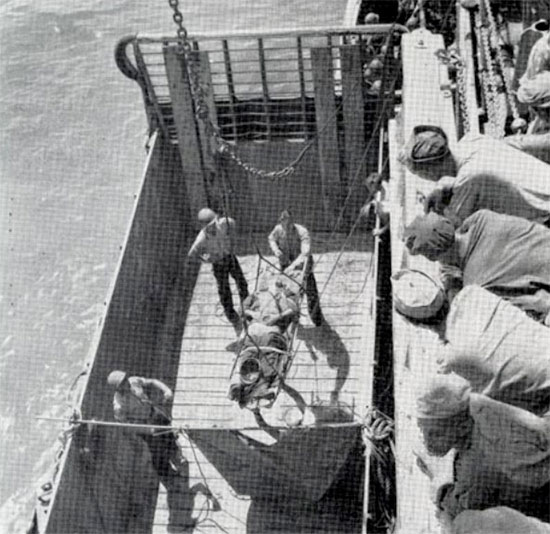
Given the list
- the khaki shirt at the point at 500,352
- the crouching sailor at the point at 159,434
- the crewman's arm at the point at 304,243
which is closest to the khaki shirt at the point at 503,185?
the khaki shirt at the point at 500,352

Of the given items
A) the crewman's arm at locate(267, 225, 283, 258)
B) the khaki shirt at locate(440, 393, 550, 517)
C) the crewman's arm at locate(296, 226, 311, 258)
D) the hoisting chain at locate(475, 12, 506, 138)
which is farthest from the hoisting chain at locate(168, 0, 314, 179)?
the khaki shirt at locate(440, 393, 550, 517)

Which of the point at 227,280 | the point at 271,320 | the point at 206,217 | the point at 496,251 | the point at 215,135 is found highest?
the point at 496,251

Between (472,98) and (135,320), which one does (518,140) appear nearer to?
(472,98)

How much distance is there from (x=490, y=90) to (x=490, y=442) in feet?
18.9

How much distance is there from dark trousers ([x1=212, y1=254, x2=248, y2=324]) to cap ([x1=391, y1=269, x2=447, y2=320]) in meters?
3.63

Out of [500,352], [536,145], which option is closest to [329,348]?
[536,145]

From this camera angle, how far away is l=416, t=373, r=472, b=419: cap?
3615 mm

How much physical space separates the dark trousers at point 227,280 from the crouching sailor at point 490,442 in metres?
5.29

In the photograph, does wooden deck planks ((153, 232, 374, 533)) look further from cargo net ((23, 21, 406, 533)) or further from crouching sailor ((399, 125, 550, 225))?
crouching sailor ((399, 125, 550, 225))

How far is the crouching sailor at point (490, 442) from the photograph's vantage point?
11.6 feet

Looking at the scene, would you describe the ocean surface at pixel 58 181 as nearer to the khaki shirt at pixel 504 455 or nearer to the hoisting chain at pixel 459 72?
the hoisting chain at pixel 459 72

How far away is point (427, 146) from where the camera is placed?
21.1ft

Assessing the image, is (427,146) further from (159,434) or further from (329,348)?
(159,434)

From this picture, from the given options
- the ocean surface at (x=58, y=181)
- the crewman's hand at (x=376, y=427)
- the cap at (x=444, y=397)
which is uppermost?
the cap at (x=444, y=397)
